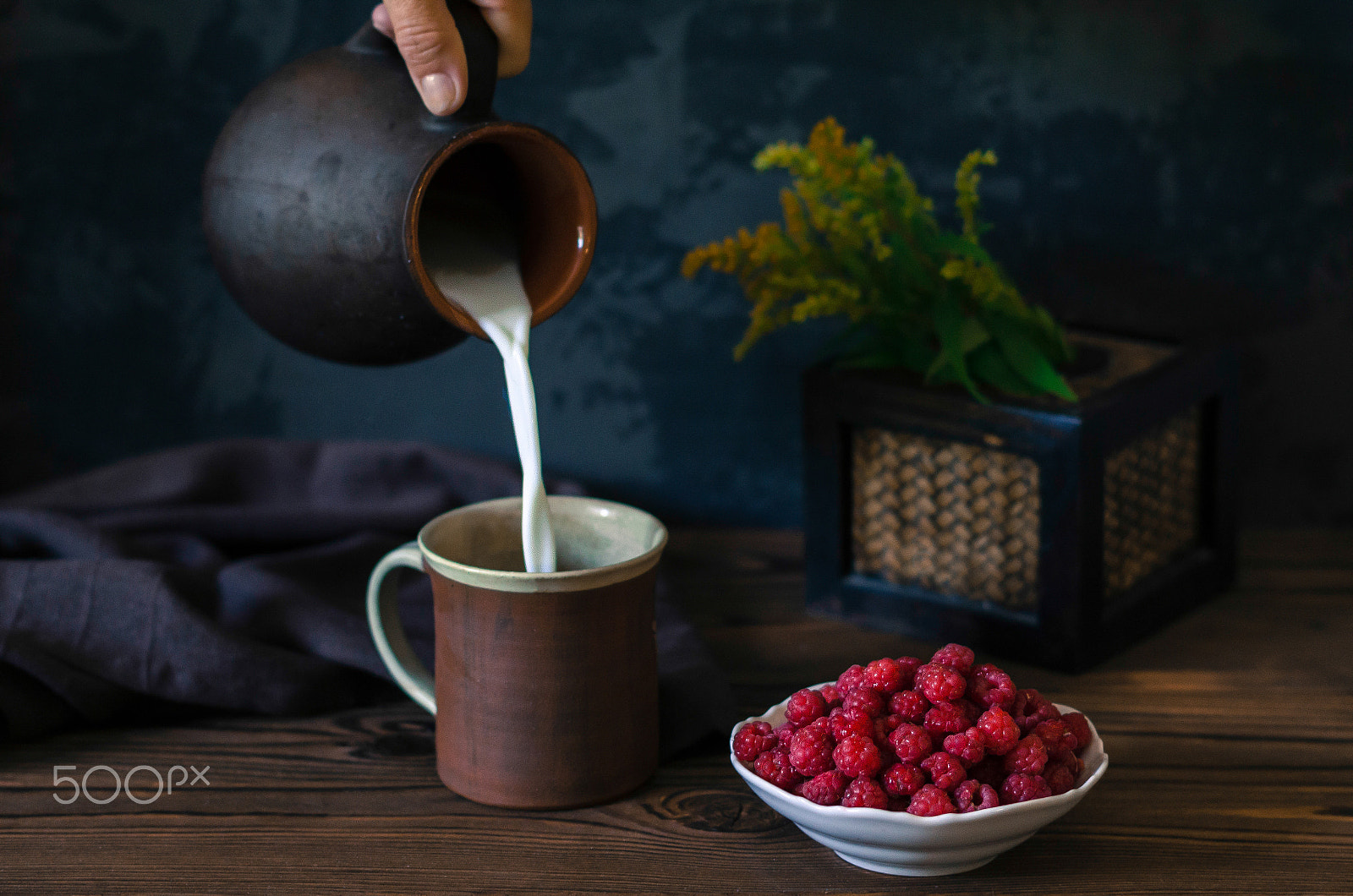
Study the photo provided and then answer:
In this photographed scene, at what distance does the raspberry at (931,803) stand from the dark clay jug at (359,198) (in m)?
0.36

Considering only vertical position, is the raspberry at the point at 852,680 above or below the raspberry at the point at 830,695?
above

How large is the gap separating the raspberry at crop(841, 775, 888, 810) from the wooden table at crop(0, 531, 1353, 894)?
61 mm

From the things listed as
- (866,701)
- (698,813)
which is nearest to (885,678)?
(866,701)

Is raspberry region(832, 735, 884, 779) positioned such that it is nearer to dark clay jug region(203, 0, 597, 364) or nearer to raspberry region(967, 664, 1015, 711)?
raspberry region(967, 664, 1015, 711)

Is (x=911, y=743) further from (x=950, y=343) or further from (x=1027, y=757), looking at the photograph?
(x=950, y=343)

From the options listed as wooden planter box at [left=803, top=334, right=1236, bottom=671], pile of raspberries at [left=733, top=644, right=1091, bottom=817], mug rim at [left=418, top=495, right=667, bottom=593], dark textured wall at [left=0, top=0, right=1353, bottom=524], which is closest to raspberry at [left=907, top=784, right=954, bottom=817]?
pile of raspberries at [left=733, top=644, right=1091, bottom=817]

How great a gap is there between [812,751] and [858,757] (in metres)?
0.03

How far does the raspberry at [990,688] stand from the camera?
0.76m

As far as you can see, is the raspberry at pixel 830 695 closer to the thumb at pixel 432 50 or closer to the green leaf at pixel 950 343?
the green leaf at pixel 950 343

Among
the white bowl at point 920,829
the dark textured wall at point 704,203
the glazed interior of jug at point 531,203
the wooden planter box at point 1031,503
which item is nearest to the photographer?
the white bowl at point 920,829

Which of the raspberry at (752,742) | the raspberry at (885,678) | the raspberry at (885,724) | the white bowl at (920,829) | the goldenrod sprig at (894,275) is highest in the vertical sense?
the goldenrod sprig at (894,275)

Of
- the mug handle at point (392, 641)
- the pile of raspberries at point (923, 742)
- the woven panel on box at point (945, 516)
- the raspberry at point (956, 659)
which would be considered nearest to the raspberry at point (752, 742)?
the pile of raspberries at point (923, 742)

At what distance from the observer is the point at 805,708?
78 centimetres

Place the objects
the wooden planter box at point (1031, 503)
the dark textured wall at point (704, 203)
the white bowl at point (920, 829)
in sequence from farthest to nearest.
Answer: the dark textured wall at point (704, 203) → the wooden planter box at point (1031, 503) → the white bowl at point (920, 829)
